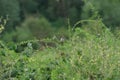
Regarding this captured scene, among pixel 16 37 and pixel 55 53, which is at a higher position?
pixel 55 53

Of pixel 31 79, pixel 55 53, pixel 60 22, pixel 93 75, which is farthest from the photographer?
pixel 60 22

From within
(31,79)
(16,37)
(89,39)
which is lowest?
(16,37)

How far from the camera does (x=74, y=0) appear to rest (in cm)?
3541

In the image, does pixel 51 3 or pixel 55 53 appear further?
pixel 51 3

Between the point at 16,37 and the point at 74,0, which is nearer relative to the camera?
the point at 16,37

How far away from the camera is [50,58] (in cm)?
297

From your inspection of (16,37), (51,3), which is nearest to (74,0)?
(51,3)

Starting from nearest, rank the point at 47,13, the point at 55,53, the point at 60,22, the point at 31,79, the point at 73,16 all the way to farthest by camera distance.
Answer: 1. the point at 31,79
2. the point at 55,53
3. the point at 73,16
4. the point at 60,22
5. the point at 47,13

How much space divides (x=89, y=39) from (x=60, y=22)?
31.6 m

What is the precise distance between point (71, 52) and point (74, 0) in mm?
32766

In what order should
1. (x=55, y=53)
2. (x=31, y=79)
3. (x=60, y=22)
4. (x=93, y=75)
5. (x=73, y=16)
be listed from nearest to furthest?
(x=93, y=75)
(x=31, y=79)
(x=55, y=53)
(x=73, y=16)
(x=60, y=22)

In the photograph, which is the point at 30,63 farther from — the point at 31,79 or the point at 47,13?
the point at 47,13

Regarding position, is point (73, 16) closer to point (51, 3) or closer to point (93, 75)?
point (51, 3)

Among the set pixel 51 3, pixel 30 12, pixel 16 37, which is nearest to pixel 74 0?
pixel 51 3
